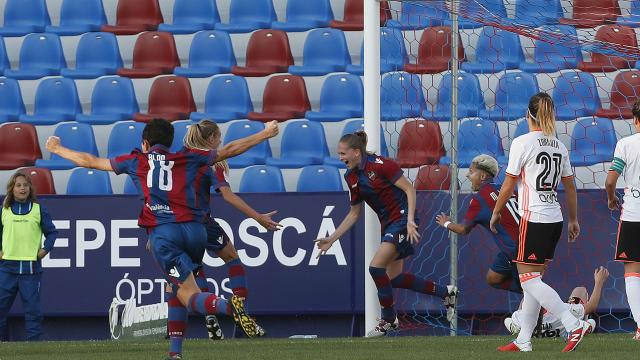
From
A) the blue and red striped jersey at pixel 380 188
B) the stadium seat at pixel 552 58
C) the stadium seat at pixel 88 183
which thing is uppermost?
the stadium seat at pixel 552 58

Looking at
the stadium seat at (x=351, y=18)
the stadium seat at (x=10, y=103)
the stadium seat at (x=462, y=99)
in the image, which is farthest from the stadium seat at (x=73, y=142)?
the stadium seat at (x=462, y=99)

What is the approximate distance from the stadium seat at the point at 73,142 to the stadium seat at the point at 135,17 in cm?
181

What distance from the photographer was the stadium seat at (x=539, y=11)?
43.3ft

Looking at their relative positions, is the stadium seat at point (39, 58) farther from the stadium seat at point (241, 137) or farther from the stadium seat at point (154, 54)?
the stadium seat at point (241, 137)

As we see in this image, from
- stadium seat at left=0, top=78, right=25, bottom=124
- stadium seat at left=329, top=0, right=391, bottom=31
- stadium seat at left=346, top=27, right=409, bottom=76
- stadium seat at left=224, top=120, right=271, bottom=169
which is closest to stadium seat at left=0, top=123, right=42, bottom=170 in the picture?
stadium seat at left=0, top=78, right=25, bottom=124

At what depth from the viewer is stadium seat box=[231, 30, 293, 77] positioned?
1449 centimetres

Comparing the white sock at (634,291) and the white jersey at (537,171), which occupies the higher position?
the white jersey at (537,171)

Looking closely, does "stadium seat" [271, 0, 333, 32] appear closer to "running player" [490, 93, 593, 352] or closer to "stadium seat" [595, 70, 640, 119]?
"stadium seat" [595, 70, 640, 119]

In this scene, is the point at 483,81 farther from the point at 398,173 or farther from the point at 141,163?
the point at 141,163

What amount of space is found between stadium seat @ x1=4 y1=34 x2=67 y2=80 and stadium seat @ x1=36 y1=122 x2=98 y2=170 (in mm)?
1353

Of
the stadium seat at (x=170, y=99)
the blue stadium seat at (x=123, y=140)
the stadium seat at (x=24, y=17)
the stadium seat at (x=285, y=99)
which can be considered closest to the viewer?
the blue stadium seat at (x=123, y=140)

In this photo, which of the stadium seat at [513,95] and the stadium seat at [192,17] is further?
the stadium seat at [192,17]

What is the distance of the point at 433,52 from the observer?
13117mm

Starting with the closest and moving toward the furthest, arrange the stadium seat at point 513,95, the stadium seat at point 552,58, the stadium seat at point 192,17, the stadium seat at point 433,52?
the stadium seat at point 433,52 < the stadium seat at point 513,95 < the stadium seat at point 552,58 < the stadium seat at point 192,17
